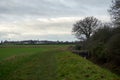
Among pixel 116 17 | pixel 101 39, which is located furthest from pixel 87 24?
pixel 116 17

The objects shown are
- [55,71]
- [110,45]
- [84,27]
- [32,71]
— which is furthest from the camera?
[84,27]

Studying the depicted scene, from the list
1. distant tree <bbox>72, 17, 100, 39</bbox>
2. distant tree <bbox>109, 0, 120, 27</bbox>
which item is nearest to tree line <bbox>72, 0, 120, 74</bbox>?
distant tree <bbox>109, 0, 120, 27</bbox>

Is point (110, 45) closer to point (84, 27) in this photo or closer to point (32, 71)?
point (32, 71)

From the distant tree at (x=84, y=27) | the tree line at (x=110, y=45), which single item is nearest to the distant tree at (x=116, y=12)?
the tree line at (x=110, y=45)

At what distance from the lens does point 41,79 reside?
16469mm

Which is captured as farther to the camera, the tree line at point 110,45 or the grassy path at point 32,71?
the tree line at point 110,45

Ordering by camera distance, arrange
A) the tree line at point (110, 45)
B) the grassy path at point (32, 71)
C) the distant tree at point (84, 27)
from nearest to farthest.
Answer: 1. the grassy path at point (32, 71)
2. the tree line at point (110, 45)
3. the distant tree at point (84, 27)

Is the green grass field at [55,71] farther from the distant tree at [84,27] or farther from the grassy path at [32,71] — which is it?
the distant tree at [84,27]

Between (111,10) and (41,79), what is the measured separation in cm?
2391

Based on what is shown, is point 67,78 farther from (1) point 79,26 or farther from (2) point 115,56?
(1) point 79,26

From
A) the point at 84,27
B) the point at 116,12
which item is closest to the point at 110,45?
the point at 116,12

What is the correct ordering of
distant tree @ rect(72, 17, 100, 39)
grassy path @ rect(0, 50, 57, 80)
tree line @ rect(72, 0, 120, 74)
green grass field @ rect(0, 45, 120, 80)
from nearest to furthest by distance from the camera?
green grass field @ rect(0, 45, 120, 80), grassy path @ rect(0, 50, 57, 80), tree line @ rect(72, 0, 120, 74), distant tree @ rect(72, 17, 100, 39)

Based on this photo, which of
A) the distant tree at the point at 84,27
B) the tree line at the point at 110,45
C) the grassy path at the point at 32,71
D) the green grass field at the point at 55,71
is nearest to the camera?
the green grass field at the point at 55,71

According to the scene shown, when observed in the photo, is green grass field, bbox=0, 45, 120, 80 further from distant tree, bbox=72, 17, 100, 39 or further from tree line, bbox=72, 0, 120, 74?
distant tree, bbox=72, 17, 100, 39
